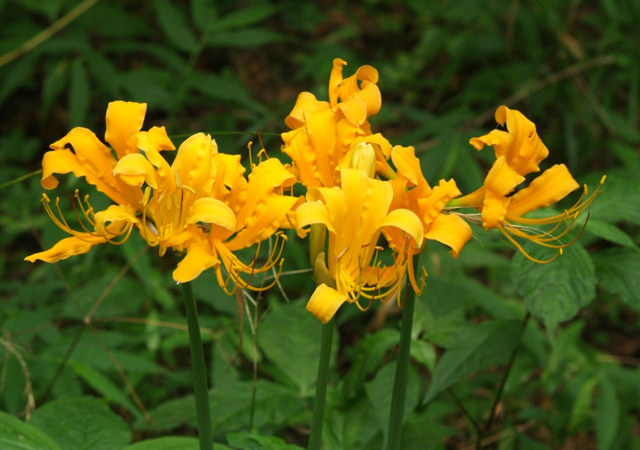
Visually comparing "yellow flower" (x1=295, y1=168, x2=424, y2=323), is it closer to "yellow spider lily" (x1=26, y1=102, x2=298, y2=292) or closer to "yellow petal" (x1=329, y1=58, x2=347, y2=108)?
"yellow spider lily" (x1=26, y1=102, x2=298, y2=292)

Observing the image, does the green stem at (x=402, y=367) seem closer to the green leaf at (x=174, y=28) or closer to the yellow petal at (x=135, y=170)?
the yellow petal at (x=135, y=170)

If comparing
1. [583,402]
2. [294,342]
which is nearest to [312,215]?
[294,342]

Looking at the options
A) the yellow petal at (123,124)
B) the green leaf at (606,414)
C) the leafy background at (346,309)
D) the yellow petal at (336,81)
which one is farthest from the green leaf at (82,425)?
the green leaf at (606,414)

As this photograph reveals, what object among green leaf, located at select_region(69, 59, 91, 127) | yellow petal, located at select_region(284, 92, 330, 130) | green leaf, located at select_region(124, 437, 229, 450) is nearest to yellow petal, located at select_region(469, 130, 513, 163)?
yellow petal, located at select_region(284, 92, 330, 130)

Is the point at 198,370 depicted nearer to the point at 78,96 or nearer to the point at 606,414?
the point at 606,414

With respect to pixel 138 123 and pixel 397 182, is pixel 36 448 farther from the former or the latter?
pixel 397 182

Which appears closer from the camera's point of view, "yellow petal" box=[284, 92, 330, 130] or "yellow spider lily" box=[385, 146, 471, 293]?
"yellow spider lily" box=[385, 146, 471, 293]
